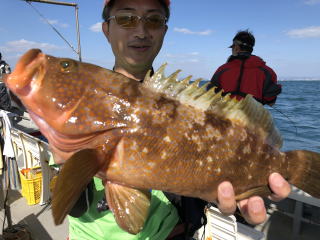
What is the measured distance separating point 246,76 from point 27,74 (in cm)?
436

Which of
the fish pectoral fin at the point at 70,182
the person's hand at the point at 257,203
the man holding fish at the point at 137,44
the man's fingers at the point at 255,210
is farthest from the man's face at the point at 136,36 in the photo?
the man's fingers at the point at 255,210

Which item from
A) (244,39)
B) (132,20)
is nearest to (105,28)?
(132,20)

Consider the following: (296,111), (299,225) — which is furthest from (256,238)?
(296,111)

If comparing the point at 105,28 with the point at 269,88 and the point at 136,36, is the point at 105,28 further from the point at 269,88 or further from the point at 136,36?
the point at 269,88

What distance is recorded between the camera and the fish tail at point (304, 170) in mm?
1995

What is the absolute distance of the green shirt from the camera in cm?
203

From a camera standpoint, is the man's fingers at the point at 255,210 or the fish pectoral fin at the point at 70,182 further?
the man's fingers at the point at 255,210

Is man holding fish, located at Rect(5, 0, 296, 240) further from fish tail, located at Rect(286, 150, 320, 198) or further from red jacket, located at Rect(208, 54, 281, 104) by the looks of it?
red jacket, located at Rect(208, 54, 281, 104)

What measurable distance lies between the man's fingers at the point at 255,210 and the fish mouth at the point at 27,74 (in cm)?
172

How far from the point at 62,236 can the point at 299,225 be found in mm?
4570

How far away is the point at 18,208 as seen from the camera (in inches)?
213

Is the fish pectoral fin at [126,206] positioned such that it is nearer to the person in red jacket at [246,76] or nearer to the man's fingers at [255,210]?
the man's fingers at [255,210]

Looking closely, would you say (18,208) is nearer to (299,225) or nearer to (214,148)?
(214,148)

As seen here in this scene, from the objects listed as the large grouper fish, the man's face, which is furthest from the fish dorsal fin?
the man's face
